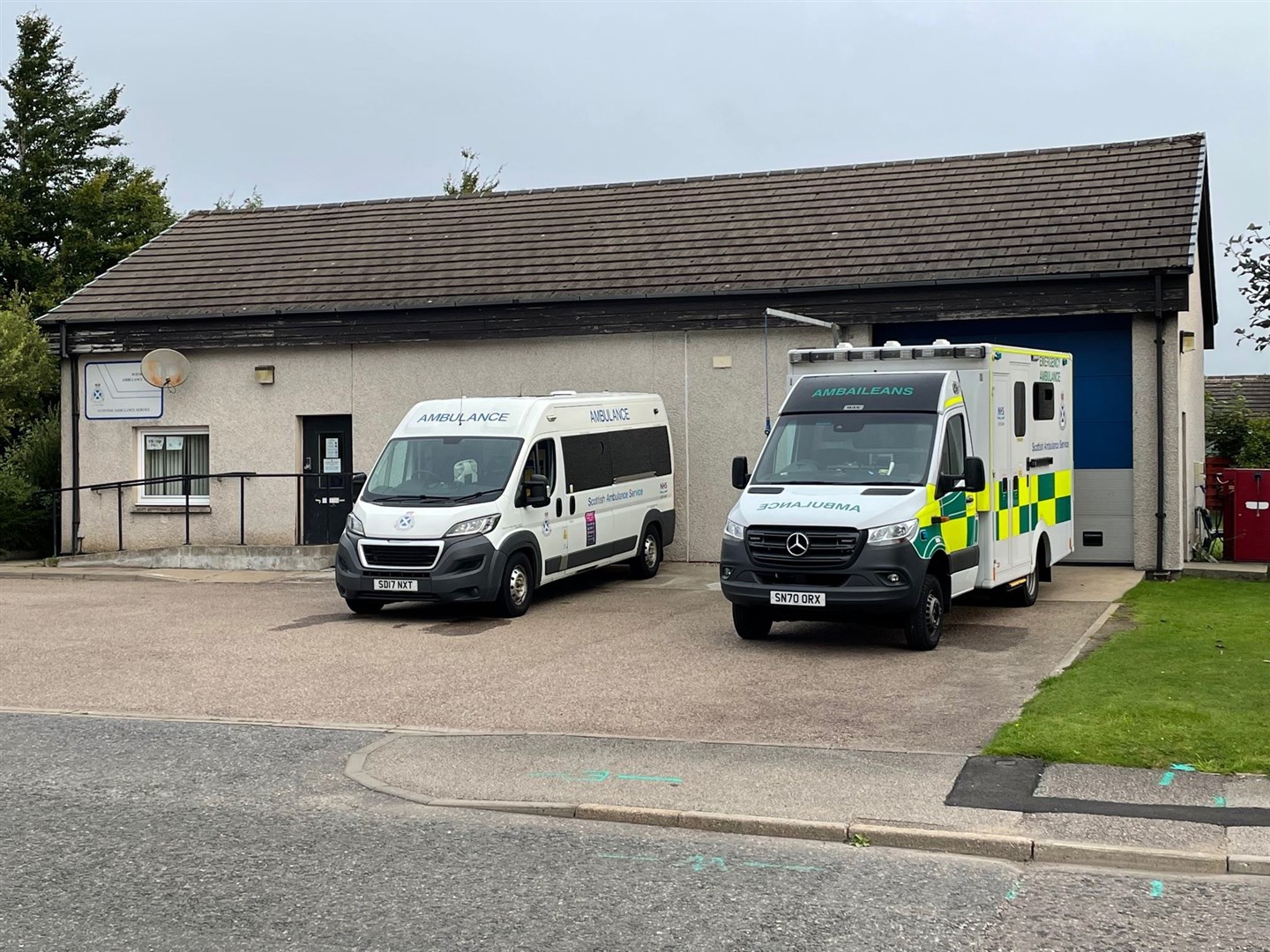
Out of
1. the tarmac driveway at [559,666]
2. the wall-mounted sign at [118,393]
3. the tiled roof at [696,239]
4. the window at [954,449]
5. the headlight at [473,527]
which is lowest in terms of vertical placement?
the tarmac driveway at [559,666]

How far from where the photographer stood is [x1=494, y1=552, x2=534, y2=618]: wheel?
605 inches

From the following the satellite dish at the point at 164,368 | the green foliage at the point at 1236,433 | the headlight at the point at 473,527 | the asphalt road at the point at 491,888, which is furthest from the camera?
the green foliage at the point at 1236,433

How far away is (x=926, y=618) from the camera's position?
42.0 feet

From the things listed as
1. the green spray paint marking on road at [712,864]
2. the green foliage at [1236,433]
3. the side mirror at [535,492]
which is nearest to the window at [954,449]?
the side mirror at [535,492]

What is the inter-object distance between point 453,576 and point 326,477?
311 inches

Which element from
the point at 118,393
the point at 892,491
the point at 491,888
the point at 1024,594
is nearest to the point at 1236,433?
the point at 1024,594

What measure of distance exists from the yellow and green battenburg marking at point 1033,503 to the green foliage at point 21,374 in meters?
21.4

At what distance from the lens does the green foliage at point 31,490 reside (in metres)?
23.9

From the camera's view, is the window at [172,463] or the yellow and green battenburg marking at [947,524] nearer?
the yellow and green battenburg marking at [947,524]

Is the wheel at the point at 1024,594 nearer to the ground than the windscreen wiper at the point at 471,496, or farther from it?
nearer to the ground

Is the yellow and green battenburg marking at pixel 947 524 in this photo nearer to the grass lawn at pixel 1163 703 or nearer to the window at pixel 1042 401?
the grass lawn at pixel 1163 703

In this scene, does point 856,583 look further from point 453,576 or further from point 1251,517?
point 1251,517

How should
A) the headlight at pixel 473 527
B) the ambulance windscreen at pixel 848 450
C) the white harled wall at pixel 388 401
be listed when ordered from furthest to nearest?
the white harled wall at pixel 388 401 → the headlight at pixel 473 527 → the ambulance windscreen at pixel 848 450

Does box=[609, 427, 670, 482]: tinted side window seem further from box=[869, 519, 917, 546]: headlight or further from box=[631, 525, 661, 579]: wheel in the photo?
box=[869, 519, 917, 546]: headlight
